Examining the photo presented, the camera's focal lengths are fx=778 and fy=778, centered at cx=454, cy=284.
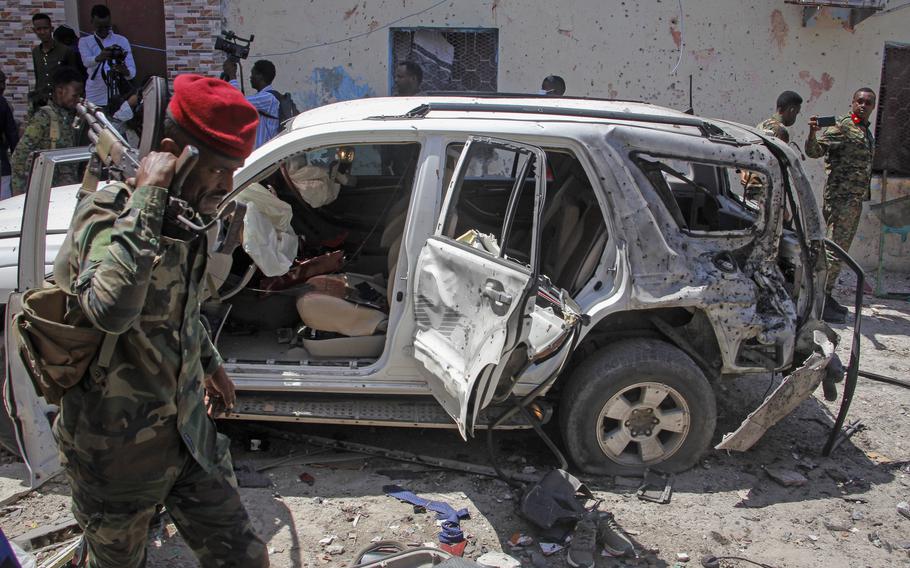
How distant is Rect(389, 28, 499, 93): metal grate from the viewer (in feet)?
28.8

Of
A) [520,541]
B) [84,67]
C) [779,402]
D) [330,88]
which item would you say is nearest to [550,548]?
[520,541]

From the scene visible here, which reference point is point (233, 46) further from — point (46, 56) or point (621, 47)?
point (621, 47)

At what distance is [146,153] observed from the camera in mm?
2191

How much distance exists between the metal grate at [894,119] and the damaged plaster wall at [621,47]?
256 mm

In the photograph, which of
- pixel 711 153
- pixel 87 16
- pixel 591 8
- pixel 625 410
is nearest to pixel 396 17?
pixel 591 8

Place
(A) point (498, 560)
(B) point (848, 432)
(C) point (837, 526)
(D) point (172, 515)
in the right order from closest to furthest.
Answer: (D) point (172, 515) < (A) point (498, 560) < (C) point (837, 526) < (B) point (848, 432)

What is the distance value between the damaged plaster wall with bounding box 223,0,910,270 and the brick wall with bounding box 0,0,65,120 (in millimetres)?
2111

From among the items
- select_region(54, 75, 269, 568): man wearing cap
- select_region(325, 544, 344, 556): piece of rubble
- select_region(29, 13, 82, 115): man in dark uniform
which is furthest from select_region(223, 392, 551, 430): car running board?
select_region(29, 13, 82, 115): man in dark uniform

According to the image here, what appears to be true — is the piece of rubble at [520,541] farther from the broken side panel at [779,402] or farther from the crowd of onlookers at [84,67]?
the crowd of onlookers at [84,67]

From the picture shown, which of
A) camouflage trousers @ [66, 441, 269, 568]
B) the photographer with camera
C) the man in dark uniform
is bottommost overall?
camouflage trousers @ [66, 441, 269, 568]

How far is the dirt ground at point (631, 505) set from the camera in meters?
3.61

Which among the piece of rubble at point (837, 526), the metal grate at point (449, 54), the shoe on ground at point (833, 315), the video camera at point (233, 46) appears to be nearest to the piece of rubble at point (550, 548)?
the piece of rubble at point (837, 526)

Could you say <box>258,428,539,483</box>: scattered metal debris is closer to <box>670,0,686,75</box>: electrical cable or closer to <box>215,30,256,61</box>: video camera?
<box>215,30,256,61</box>: video camera

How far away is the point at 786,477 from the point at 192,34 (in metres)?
7.53
